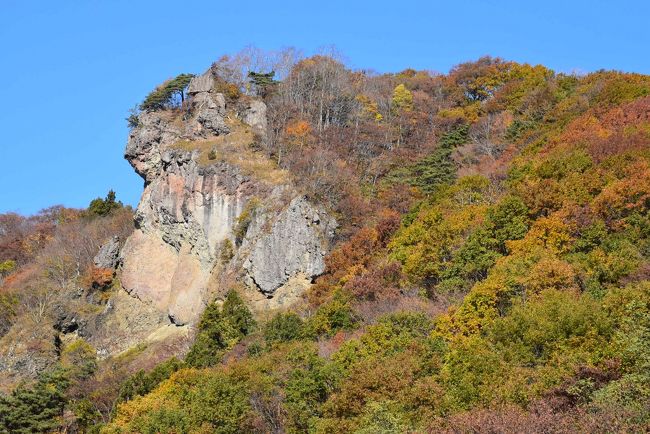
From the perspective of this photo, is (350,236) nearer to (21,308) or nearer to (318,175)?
(318,175)

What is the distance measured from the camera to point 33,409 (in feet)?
146

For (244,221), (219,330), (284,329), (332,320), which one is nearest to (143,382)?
(219,330)

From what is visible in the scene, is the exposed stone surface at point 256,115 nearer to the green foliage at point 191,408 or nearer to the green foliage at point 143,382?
the green foliage at point 143,382

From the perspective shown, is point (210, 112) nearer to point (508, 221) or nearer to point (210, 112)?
point (210, 112)

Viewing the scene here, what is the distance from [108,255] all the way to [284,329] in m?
24.6

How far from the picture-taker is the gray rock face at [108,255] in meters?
62.4

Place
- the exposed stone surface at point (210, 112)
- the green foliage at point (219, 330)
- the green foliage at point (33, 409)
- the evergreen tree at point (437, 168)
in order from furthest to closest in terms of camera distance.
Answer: the exposed stone surface at point (210, 112) < the evergreen tree at point (437, 168) < the green foliage at point (219, 330) < the green foliage at point (33, 409)

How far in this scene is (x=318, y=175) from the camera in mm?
57562

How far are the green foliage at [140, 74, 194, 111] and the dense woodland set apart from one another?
0.38m

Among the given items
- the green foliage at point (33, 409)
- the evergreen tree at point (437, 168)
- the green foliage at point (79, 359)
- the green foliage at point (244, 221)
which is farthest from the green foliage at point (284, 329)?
the evergreen tree at point (437, 168)

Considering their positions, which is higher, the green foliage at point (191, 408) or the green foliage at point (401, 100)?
the green foliage at point (401, 100)

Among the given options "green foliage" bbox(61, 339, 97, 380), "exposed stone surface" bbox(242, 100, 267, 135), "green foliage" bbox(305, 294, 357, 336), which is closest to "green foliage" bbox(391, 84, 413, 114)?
"exposed stone surface" bbox(242, 100, 267, 135)

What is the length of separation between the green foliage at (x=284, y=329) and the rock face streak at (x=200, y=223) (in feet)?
24.0

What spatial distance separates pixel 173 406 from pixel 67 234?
35665 millimetres
